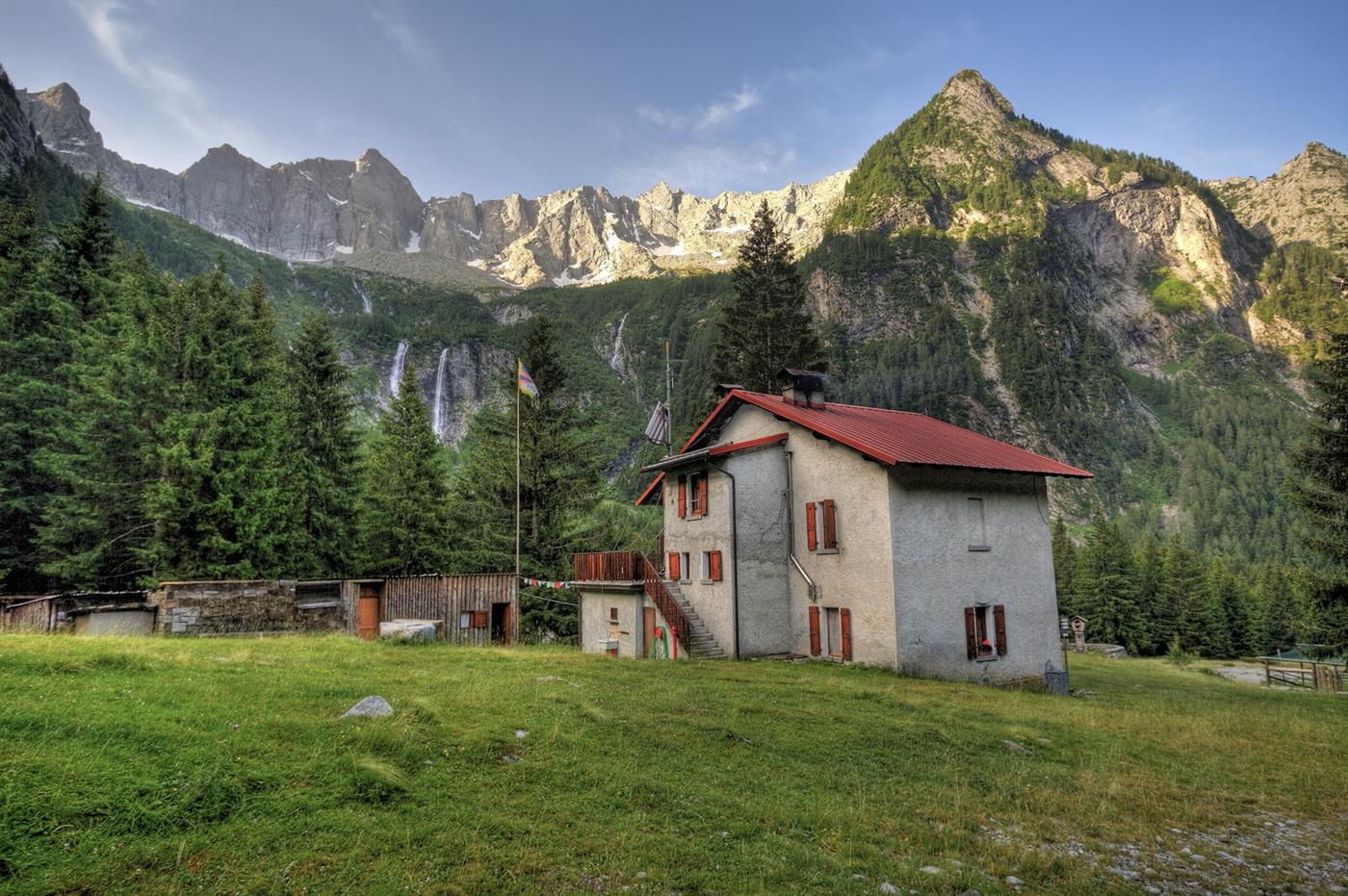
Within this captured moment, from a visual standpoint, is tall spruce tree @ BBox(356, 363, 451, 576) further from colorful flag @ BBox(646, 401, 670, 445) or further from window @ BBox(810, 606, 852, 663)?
window @ BBox(810, 606, 852, 663)

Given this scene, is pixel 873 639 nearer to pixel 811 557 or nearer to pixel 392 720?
pixel 811 557

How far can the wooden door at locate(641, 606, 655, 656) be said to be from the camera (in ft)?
93.6

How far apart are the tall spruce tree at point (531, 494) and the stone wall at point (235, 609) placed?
12677 mm

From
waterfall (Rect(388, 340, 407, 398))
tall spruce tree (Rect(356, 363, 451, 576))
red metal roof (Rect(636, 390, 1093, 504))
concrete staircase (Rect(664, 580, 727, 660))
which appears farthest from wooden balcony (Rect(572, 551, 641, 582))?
waterfall (Rect(388, 340, 407, 398))

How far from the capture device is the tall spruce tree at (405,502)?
3738cm

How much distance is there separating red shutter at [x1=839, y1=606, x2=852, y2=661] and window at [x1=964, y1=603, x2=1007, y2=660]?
13.1 feet

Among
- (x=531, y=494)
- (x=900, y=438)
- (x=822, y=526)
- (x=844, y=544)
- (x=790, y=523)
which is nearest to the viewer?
(x=844, y=544)

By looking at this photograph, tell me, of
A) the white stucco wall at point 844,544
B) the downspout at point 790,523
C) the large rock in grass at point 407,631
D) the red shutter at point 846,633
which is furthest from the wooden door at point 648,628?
the large rock in grass at point 407,631

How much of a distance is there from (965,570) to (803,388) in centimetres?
1005

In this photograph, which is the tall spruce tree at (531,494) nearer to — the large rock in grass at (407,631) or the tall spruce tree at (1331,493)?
the large rock in grass at (407,631)

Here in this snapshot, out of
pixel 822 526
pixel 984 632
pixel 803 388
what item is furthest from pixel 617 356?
pixel 984 632

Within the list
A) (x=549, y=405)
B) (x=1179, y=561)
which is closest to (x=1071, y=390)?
(x=1179, y=561)

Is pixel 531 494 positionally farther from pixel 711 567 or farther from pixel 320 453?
pixel 711 567

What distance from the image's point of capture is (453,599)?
94.5 ft
